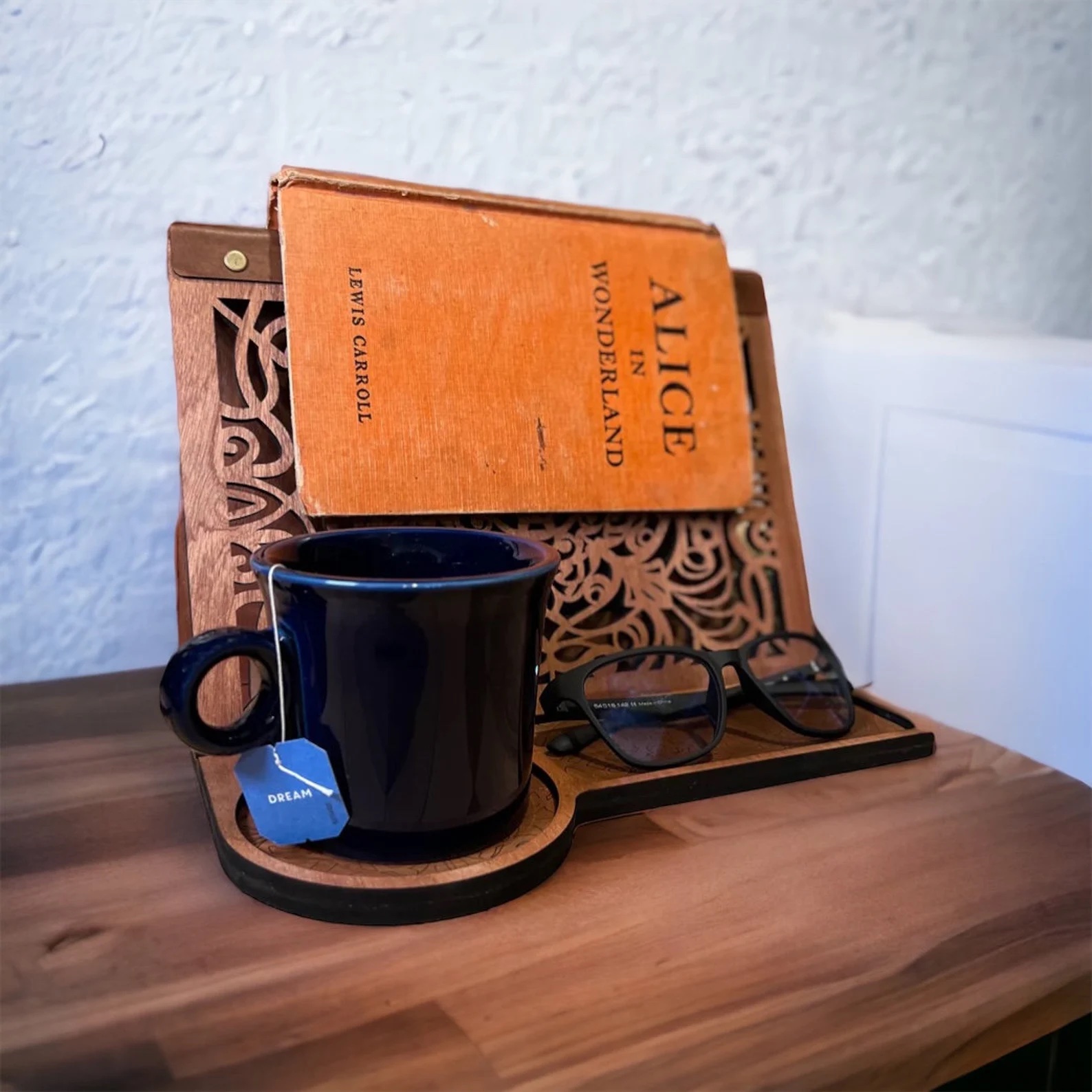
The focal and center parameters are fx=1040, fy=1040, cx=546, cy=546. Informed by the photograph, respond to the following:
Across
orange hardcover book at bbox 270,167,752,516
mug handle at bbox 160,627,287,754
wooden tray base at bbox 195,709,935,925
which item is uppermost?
orange hardcover book at bbox 270,167,752,516

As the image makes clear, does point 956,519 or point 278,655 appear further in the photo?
Answer: point 956,519

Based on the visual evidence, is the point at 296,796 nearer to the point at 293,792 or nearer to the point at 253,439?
the point at 293,792

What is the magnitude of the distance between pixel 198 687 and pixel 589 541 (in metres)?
0.27

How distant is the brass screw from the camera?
0.55 m

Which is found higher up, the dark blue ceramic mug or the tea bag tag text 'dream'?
the dark blue ceramic mug

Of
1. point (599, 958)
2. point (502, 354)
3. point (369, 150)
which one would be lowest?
point (599, 958)

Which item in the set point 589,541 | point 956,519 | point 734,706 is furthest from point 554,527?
point 956,519

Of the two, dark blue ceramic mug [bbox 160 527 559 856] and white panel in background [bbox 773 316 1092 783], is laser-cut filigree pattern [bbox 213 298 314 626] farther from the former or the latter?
white panel in background [bbox 773 316 1092 783]

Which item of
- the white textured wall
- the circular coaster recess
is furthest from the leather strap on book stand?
the white textured wall

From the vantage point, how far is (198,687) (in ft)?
1.33

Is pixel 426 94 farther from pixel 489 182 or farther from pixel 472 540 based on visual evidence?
pixel 472 540

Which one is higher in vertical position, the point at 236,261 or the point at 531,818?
the point at 236,261

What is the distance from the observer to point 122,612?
Result: 0.70 metres

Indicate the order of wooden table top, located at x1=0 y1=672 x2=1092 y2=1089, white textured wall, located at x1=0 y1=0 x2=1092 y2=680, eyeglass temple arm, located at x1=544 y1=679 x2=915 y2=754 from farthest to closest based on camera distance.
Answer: white textured wall, located at x1=0 y1=0 x2=1092 y2=680 < eyeglass temple arm, located at x1=544 y1=679 x2=915 y2=754 < wooden table top, located at x1=0 y1=672 x2=1092 y2=1089
